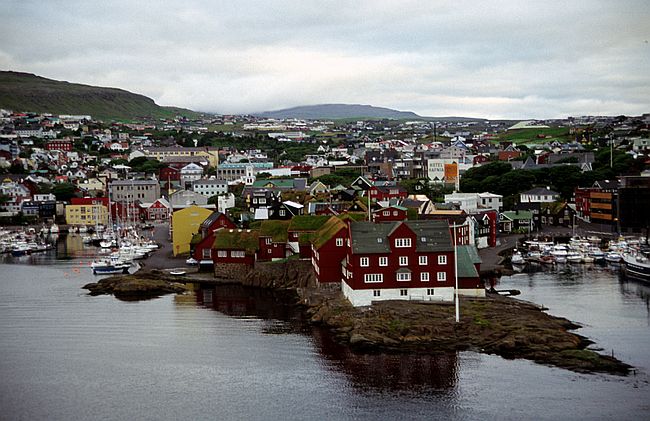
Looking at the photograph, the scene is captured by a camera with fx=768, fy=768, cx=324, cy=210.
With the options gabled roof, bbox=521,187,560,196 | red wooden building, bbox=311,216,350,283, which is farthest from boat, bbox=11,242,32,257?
gabled roof, bbox=521,187,560,196

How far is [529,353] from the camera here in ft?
50.9

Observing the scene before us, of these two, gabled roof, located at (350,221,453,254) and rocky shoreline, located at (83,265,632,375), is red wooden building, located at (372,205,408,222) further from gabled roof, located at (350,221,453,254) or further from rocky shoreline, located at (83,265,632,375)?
gabled roof, located at (350,221,453,254)

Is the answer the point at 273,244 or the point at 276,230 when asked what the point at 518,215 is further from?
the point at 273,244

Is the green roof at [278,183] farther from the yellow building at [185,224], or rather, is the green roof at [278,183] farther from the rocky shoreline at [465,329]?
the rocky shoreline at [465,329]

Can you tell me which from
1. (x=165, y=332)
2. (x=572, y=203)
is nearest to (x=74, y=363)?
(x=165, y=332)

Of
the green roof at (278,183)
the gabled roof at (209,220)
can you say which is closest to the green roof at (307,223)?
the gabled roof at (209,220)

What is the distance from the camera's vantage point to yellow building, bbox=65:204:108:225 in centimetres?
4634

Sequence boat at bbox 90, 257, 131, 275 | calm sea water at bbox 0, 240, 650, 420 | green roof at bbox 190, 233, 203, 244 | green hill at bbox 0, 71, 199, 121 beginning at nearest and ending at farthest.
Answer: calm sea water at bbox 0, 240, 650, 420, boat at bbox 90, 257, 131, 275, green roof at bbox 190, 233, 203, 244, green hill at bbox 0, 71, 199, 121

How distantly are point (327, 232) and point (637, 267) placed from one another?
10.6 metres

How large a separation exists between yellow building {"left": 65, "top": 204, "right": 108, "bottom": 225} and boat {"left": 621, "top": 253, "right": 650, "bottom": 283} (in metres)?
30.9

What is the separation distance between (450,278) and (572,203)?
23.4 meters

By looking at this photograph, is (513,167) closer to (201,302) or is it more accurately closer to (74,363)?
(201,302)

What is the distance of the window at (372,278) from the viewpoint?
19.0 meters

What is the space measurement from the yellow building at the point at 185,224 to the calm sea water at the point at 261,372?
9.32m
